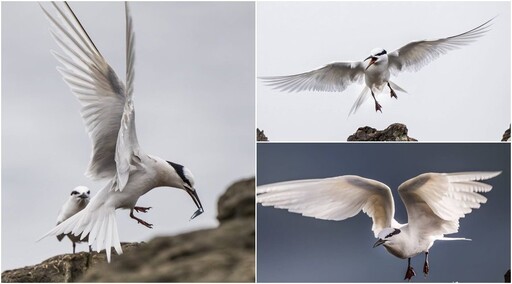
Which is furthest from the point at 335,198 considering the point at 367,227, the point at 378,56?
the point at 378,56

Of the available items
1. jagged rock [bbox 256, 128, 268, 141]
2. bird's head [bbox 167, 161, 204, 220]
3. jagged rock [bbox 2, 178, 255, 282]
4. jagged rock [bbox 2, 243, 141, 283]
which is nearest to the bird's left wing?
jagged rock [bbox 256, 128, 268, 141]

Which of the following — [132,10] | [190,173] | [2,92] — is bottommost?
[190,173]

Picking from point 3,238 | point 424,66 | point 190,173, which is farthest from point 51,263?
point 424,66

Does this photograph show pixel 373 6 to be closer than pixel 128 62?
No

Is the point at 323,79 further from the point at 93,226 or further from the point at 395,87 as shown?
the point at 93,226

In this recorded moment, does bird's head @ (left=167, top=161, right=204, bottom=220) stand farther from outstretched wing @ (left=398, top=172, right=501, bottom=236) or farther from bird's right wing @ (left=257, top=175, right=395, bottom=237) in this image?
outstretched wing @ (left=398, top=172, right=501, bottom=236)

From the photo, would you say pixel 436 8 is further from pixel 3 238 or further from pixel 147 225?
pixel 3 238
